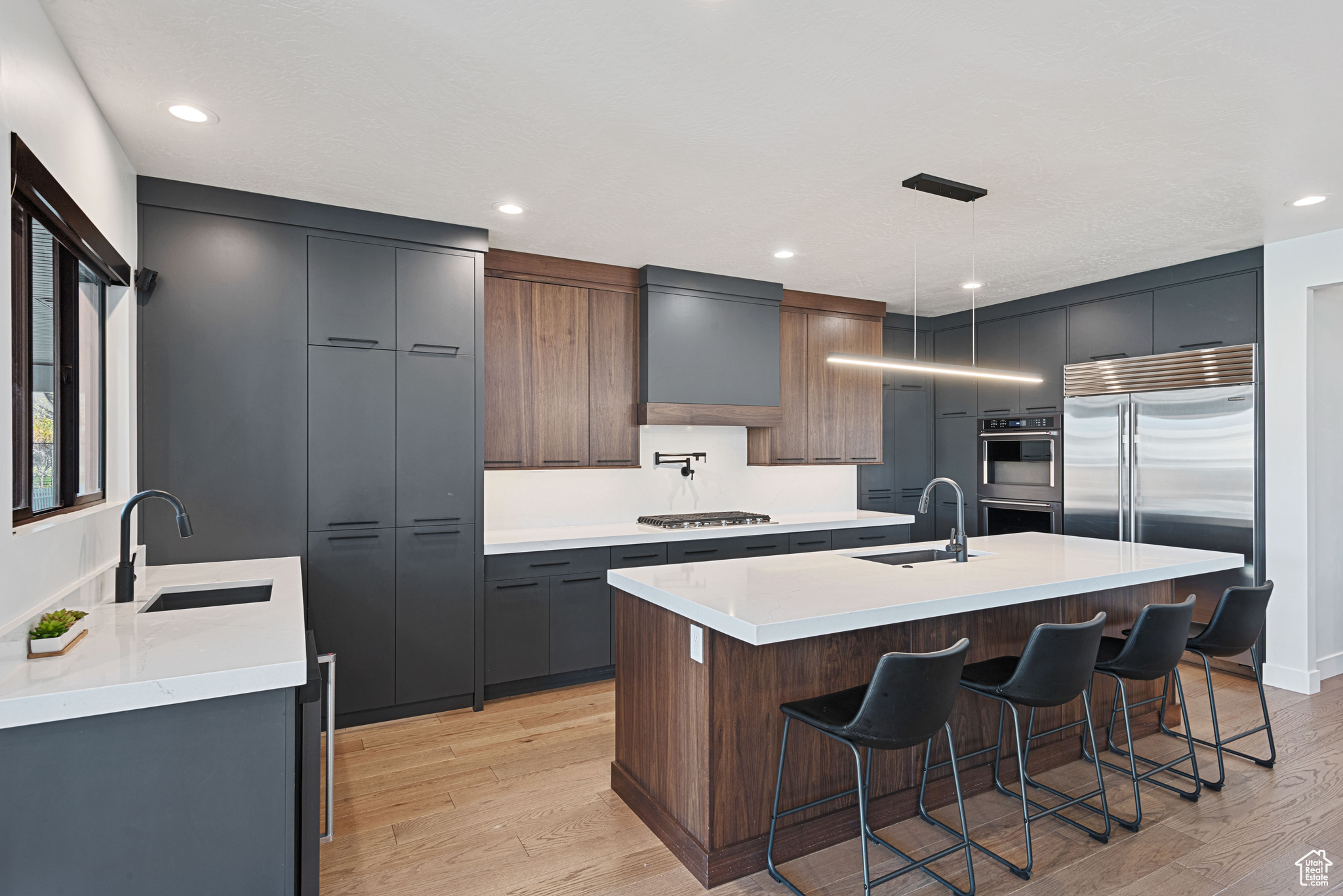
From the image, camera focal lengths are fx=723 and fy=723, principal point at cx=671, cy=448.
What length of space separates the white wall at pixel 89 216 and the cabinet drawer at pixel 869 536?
3.93 metres

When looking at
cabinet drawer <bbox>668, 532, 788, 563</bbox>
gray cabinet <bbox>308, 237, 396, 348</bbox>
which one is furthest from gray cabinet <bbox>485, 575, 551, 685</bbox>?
gray cabinet <bbox>308, 237, 396, 348</bbox>

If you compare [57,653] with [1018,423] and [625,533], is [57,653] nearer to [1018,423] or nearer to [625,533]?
[625,533]

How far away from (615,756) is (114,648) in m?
1.78

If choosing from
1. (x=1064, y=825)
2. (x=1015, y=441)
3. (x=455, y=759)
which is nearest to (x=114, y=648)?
(x=455, y=759)

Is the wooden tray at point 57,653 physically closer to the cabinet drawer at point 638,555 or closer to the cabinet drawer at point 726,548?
the cabinet drawer at point 638,555

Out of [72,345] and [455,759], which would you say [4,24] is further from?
[455,759]

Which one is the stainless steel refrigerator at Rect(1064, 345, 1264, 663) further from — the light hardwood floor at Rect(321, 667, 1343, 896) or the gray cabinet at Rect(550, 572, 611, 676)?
the gray cabinet at Rect(550, 572, 611, 676)

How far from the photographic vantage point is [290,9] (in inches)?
74.5

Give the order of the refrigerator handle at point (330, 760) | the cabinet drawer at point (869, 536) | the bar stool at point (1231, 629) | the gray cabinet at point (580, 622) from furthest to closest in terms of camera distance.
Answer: the cabinet drawer at point (869, 536)
the gray cabinet at point (580, 622)
the bar stool at point (1231, 629)
the refrigerator handle at point (330, 760)

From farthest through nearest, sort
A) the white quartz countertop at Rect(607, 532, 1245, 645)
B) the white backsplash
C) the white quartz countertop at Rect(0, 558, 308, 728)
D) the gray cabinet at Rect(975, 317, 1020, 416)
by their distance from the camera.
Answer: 1. the gray cabinet at Rect(975, 317, 1020, 416)
2. the white backsplash
3. the white quartz countertop at Rect(607, 532, 1245, 645)
4. the white quartz countertop at Rect(0, 558, 308, 728)

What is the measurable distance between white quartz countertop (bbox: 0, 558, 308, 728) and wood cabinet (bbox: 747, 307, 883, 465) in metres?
3.64

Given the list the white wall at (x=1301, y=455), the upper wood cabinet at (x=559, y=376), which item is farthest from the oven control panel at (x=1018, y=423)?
the upper wood cabinet at (x=559, y=376)

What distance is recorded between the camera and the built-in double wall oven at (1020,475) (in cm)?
516

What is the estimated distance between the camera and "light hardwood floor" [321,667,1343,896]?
7.34ft
